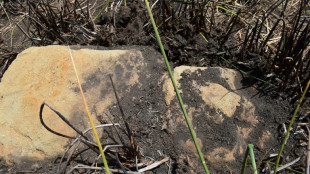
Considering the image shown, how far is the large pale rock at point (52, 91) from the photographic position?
1438 millimetres

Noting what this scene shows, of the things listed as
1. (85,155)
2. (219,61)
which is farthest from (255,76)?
(85,155)

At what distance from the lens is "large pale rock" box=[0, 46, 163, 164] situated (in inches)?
56.6

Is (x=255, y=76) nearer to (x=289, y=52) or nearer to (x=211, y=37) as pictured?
(x=289, y=52)

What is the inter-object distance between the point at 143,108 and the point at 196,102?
29 cm

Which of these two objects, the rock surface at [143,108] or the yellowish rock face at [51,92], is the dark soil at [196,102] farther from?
the yellowish rock face at [51,92]

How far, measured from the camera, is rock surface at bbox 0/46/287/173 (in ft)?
4.53

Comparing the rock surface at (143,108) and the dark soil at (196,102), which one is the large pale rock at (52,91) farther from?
the dark soil at (196,102)

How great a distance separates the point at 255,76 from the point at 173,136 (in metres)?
0.63

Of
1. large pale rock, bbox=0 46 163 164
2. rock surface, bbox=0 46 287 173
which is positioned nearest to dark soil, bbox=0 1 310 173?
rock surface, bbox=0 46 287 173

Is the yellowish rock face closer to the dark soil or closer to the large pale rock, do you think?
the large pale rock

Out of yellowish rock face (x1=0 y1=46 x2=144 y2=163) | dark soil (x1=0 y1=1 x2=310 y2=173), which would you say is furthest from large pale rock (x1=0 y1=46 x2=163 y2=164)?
dark soil (x1=0 y1=1 x2=310 y2=173)

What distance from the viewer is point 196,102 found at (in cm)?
145

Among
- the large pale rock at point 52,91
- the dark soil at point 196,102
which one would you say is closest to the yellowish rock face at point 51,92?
the large pale rock at point 52,91

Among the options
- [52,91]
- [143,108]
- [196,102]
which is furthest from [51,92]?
[196,102]
